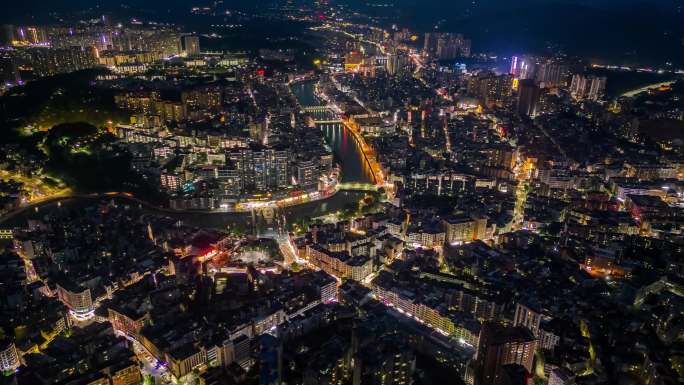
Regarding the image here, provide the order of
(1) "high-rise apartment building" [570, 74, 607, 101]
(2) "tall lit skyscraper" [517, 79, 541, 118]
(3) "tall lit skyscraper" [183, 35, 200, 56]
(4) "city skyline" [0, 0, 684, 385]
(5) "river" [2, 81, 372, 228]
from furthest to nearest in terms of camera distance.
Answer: (3) "tall lit skyscraper" [183, 35, 200, 56] < (1) "high-rise apartment building" [570, 74, 607, 101] < (2) "tall lit skyscraper" [517, 79, 541, 118] < (5) "river" [2, 81, 372, 228] < (4) "city skyline" [0, 0, 684, 385]

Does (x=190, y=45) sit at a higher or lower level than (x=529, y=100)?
higher

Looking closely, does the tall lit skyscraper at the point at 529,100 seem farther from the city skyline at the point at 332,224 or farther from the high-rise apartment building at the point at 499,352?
the high-rise apartment building at the point at 499,352

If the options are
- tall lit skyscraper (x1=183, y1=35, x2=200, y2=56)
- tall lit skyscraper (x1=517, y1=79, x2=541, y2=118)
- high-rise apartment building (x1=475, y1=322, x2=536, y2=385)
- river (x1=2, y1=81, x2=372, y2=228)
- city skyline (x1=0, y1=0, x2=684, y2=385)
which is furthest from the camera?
tall lit skyscraper (x1=183, y1=35, x2=200, y2=56)

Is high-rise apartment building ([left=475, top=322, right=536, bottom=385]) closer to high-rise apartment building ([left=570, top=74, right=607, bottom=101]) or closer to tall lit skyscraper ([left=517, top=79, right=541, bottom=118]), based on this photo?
tall lit skyscraper ([left=517, top=79, right=541, bottom=118])

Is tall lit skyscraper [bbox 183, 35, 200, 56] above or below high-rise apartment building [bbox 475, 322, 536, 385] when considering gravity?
above

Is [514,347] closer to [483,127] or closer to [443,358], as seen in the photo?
[443,358]

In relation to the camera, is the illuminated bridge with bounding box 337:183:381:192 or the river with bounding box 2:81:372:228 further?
the illuminated bridge with bounding box 337:183:381:192

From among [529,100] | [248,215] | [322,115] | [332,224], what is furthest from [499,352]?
[529,100]

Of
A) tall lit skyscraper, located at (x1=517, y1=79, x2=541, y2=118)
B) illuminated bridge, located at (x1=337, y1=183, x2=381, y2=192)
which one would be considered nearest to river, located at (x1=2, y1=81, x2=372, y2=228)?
illuminated bridge, located at (x1=337, y1=183, x2=381, y2=192)

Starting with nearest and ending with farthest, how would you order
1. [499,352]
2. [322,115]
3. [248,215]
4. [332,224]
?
[499,352] → [332,224] → [248,215] → [322,115]

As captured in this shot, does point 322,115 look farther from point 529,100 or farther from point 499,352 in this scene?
point 499,352

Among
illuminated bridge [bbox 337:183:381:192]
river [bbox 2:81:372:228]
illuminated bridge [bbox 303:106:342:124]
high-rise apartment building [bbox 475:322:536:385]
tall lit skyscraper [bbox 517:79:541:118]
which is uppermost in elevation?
tall lit skyscraper [bbox 517:79:541:118]

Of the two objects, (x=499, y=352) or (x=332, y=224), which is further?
(x=332, y=224)
